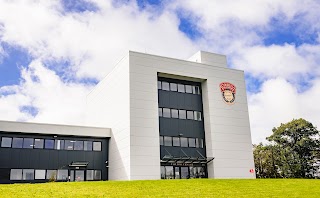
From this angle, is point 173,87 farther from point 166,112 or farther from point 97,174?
point 97,174

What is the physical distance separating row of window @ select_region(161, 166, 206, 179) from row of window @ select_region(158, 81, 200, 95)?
820cm

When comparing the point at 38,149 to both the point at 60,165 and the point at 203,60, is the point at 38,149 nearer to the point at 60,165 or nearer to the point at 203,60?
the point at 60,165

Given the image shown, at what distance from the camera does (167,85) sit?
127 feet

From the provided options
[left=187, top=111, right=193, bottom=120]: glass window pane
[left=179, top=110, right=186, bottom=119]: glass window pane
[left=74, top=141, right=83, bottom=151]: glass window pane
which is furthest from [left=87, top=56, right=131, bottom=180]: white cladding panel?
[left=187, top=111, right=193, bottom=120]: glass window pane

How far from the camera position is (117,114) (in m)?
37.8

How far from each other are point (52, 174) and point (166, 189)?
1536cm

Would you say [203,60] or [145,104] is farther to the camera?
[203,60]

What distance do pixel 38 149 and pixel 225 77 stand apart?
70.1ft

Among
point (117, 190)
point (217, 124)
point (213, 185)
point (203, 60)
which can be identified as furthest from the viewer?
point (203, 60)

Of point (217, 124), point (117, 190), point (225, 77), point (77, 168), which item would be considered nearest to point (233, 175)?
point (217, 124)

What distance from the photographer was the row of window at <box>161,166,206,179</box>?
36.0 meters

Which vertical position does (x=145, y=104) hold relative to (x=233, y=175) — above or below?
above

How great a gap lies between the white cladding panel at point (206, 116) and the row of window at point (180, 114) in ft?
3.09

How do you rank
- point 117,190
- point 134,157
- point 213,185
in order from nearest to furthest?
point 117,190, point 213,185, point 134,157
